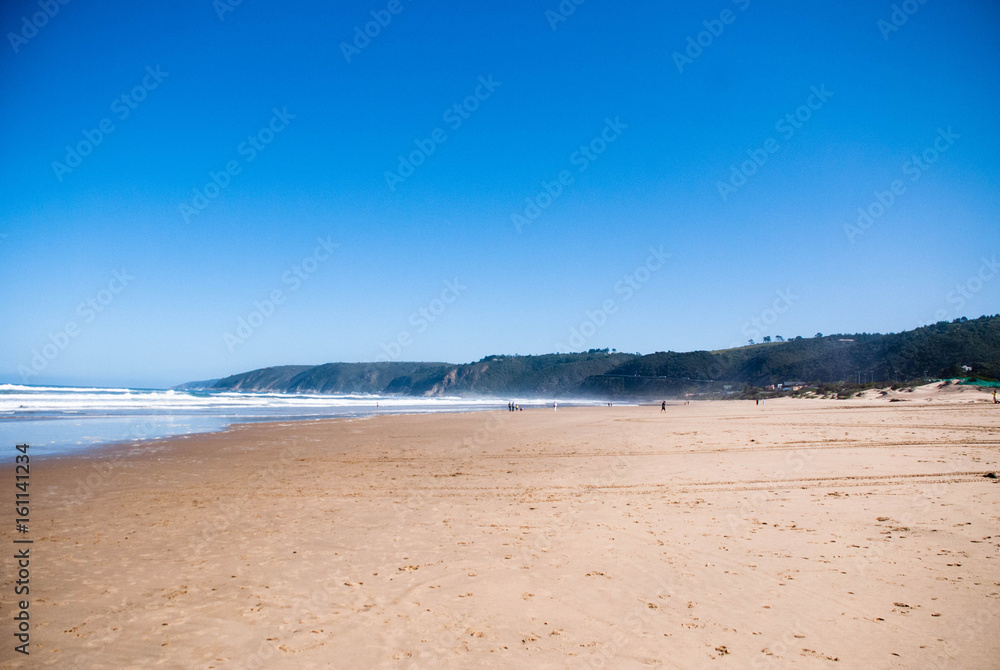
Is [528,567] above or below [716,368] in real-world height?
below

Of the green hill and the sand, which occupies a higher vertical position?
the green hill

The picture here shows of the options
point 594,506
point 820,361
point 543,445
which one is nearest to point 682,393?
point 820,361

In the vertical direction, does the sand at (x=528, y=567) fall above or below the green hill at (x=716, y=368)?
below

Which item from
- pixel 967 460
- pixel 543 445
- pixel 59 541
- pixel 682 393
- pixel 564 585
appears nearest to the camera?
pixel 564 585

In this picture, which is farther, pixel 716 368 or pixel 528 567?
pixel 716 368

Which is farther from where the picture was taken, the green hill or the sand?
the green hill

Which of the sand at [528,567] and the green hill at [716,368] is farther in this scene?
the green hill at [716,368]

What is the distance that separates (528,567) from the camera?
605cm

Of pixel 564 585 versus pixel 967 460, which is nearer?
pixel 564 585

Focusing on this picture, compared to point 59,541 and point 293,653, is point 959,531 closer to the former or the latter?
point 293,653

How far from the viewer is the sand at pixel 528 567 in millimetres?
4230

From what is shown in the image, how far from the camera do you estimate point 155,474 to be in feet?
42.8

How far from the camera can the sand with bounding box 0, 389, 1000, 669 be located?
4.23m

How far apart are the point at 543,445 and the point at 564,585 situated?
13623mm
